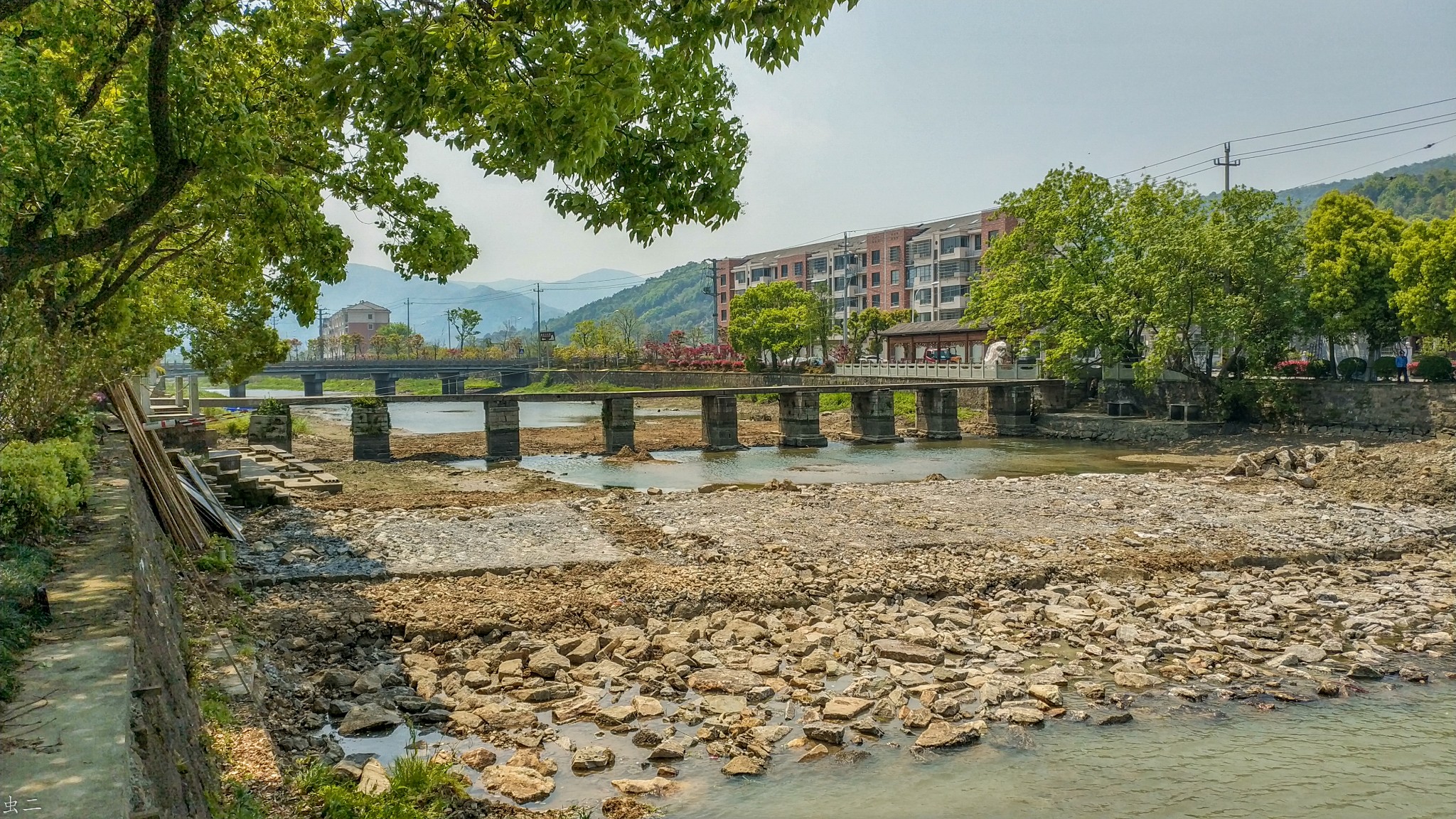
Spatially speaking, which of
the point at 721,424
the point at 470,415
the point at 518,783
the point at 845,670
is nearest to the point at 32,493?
the point at 518,783

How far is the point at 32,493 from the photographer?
722cm

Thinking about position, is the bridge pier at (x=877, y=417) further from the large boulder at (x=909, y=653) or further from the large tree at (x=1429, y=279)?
the large boulder at (x=909, y=653)

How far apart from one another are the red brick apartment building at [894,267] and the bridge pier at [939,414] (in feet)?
97.5

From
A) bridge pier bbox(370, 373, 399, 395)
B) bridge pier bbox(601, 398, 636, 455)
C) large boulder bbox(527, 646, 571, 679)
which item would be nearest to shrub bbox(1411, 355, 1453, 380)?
bridge pier bbox(601, 398, 636, 455)

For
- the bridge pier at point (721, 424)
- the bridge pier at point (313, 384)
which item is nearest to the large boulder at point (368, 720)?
the bridge pier at point (721, 424)

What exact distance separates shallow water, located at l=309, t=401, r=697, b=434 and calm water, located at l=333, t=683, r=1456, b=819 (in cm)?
4391

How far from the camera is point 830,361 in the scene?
71.4 metres

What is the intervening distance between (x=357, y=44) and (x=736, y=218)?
2.80 meters

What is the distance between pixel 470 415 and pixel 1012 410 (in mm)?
42082

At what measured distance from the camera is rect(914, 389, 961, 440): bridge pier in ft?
148

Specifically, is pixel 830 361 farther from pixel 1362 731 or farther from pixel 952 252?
pixel 1362 731

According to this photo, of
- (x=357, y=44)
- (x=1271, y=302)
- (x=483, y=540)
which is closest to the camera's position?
(x=357, y=44)

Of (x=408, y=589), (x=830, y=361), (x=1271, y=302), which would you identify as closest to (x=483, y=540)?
(x=408, y=589)

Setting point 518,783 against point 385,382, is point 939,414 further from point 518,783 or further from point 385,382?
point 385,382
